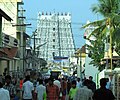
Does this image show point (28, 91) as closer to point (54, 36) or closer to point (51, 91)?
point (51, 91)

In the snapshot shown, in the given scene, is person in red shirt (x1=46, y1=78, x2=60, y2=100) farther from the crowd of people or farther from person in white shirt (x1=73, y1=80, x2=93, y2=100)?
person in white shirt (x1=73, y1=80, x2=93, y2=100)

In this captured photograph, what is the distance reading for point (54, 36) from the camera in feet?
358

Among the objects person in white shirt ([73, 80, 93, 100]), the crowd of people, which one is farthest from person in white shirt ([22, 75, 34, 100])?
person in white shirt ([73, 80, 93, 100])

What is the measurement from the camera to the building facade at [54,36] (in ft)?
299

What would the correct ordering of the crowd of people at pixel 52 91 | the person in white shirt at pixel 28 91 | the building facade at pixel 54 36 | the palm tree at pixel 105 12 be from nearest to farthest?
the crowd of people at pixel 52 91 → the person in white shirt at pixel 28 91 → the palm tree at pixel 105 12 → the building facade at pixel 54 36

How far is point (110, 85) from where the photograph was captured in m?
21.1

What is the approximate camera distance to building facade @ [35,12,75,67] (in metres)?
91.0

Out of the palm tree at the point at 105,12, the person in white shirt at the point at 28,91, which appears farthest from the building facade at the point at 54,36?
the person in white shirt at the point at 28,91

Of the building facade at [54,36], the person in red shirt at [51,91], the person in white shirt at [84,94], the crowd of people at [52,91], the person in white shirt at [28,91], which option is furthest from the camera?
the building facade at [54,36]

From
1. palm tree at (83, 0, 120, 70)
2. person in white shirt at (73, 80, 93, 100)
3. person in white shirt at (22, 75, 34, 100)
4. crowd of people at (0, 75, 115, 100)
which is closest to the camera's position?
crowd of people at (0, 75, 115, 100)

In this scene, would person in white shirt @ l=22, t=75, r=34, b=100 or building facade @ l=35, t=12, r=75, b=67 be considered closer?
person in white shirt @ l=22, t=75, r=34, b=100

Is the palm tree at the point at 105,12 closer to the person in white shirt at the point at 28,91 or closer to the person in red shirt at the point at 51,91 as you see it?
the person in white shirt at the point at 28,91

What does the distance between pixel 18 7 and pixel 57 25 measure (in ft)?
94.0

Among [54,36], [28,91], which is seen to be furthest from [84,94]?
[54,36]
